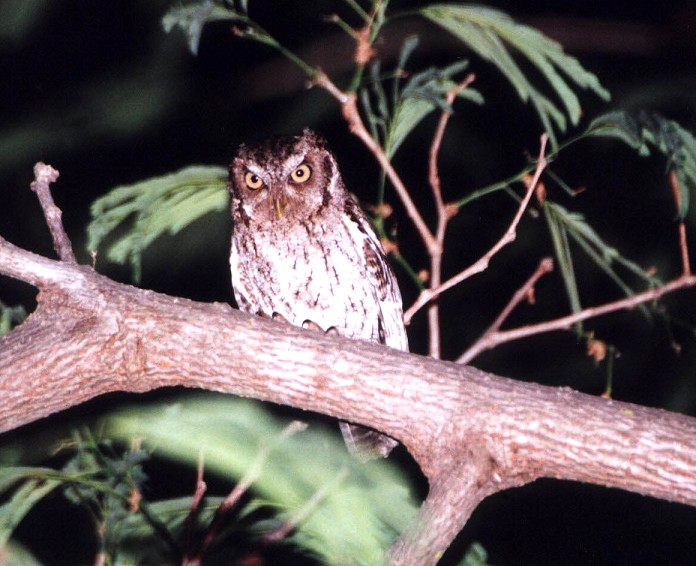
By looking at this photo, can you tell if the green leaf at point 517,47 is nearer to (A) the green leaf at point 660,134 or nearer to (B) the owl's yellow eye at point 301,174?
(A) the green leaf at point 660,134

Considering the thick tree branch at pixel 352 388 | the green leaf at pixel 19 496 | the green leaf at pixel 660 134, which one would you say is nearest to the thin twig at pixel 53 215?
the thick tree branch at pixel 352 388

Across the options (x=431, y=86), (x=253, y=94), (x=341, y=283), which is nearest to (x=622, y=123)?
(x=431, y=86)

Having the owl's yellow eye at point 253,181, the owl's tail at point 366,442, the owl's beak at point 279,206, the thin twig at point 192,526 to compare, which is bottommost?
the owl's tail at point 366,442

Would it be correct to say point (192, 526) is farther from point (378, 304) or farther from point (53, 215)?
point (378, 304)

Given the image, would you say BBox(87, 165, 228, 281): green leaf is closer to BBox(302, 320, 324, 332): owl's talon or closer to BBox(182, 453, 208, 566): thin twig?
BBox(182, 453, 208, 566): thin twig

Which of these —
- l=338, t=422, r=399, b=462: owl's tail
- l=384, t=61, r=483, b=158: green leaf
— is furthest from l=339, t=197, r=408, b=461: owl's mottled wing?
l=384, t=61, r=483, b=158: green leaf

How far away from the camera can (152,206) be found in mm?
1752

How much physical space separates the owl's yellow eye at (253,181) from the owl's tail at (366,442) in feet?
3.29

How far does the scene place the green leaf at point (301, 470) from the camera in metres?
0.92

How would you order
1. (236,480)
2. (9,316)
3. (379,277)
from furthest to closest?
1. (379,277)
2. (9,316)
3. (236,480)

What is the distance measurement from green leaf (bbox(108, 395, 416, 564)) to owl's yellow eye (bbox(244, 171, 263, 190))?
137 cm

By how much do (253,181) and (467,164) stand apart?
5.79 ft

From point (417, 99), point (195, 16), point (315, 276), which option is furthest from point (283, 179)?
point (195, 16)

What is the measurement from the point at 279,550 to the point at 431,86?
1.28 meters
